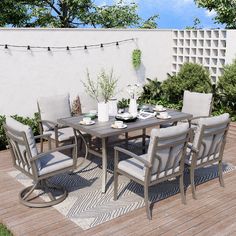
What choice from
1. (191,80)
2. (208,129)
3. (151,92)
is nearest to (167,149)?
(208,129)

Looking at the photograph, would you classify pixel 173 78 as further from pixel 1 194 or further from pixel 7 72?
pixel 1 194

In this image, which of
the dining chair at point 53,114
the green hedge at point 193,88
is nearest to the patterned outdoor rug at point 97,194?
the dining chair at point 53,114

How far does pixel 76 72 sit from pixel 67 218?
4.40 metres

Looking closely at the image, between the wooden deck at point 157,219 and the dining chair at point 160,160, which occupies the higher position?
the dining chair at point 160,160

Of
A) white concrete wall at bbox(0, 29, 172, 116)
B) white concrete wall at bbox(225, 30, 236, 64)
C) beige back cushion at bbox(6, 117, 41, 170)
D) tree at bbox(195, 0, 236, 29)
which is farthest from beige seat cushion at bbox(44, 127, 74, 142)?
tree at bbox(195, 0, 236, 29)

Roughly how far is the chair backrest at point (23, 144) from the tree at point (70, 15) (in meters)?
9.99

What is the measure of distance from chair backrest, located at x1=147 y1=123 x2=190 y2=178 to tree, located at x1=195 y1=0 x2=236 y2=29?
371 inches

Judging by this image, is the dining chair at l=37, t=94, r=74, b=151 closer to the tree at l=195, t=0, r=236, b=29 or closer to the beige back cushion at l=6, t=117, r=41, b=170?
the beige back cushion at l=6, t=117, r=41, b=170

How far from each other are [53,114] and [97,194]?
185 centimetres

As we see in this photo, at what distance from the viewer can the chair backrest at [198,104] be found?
6.00 meters

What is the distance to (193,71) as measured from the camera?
8.20 meters

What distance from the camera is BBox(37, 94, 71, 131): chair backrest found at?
564 centimetres

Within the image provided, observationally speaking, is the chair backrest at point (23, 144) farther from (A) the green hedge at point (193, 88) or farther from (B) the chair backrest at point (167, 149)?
(A) the green hedge at point (193, 88)

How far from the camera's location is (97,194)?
14.4 ft
